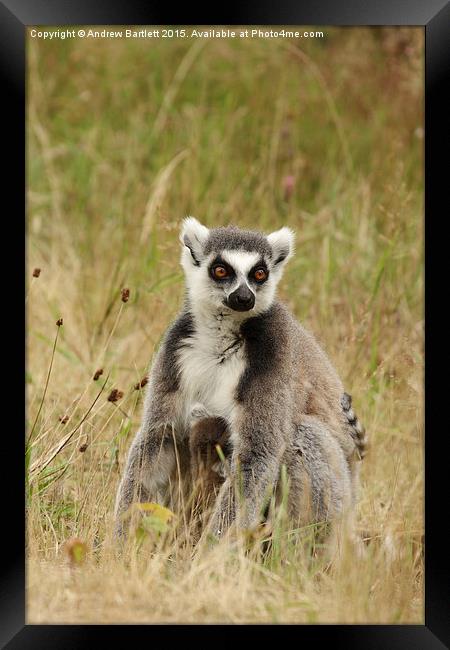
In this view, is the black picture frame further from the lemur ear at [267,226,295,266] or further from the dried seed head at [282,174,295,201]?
the dried seed head at [282,174,295,201]

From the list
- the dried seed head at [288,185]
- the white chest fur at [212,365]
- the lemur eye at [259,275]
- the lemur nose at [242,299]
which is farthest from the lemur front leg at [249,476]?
the dried seed head at [288,185]

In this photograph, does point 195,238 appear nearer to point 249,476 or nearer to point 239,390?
point 239,390

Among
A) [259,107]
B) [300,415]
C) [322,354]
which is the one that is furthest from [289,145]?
[300,415]

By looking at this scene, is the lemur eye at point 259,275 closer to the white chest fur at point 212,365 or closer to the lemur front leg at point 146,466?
the white chest fur at point 212,365

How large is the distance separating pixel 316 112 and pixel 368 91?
2.91 feet

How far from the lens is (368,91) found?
1036cm

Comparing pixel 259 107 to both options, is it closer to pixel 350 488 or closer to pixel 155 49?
pixel 155 49

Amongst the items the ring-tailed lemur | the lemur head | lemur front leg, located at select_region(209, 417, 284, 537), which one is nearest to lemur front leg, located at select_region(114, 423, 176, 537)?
the ring-tailed lemur

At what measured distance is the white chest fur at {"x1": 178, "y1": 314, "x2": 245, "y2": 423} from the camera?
4.72 metres

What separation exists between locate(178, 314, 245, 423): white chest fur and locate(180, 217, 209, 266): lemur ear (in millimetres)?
402

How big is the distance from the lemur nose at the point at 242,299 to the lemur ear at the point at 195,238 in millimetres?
448
